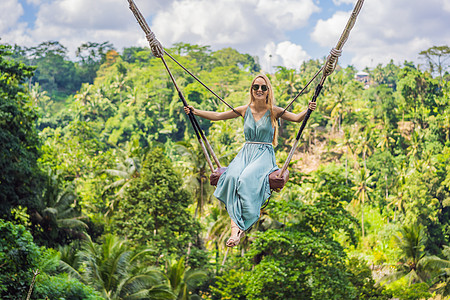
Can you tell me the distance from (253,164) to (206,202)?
58.6ft

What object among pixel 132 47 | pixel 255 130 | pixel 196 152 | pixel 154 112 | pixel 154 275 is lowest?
pixel 154 275

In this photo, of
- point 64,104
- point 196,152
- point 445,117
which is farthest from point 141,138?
point 196,152

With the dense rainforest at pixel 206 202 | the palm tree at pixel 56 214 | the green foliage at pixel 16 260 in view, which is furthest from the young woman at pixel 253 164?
the palm tree at pixel 56 214

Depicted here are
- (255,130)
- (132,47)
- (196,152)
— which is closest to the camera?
(255,130)

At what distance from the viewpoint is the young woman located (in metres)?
4.14

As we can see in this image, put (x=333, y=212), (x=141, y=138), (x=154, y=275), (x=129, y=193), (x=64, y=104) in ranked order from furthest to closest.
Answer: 1. (x=64, y=104)
2. (x=141, y=138)
3. (x=129, y=193)
4. (x=333, y=212)
5. (x=154, y=275)

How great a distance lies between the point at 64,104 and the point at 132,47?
51.9 ft

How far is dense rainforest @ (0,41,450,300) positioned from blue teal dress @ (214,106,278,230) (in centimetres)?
263

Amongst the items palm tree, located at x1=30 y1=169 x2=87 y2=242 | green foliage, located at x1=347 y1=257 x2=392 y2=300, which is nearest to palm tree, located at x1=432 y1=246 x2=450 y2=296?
green foliage, located at x1=347 y1=257 x2=392 y2=300

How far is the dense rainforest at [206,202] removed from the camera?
1395 cm

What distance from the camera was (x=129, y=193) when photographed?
19.3 m

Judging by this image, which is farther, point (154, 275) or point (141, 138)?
point (141, 138)

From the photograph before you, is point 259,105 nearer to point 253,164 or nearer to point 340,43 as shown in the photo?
point 253,164

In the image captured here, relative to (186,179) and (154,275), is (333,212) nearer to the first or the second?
(154,275)
